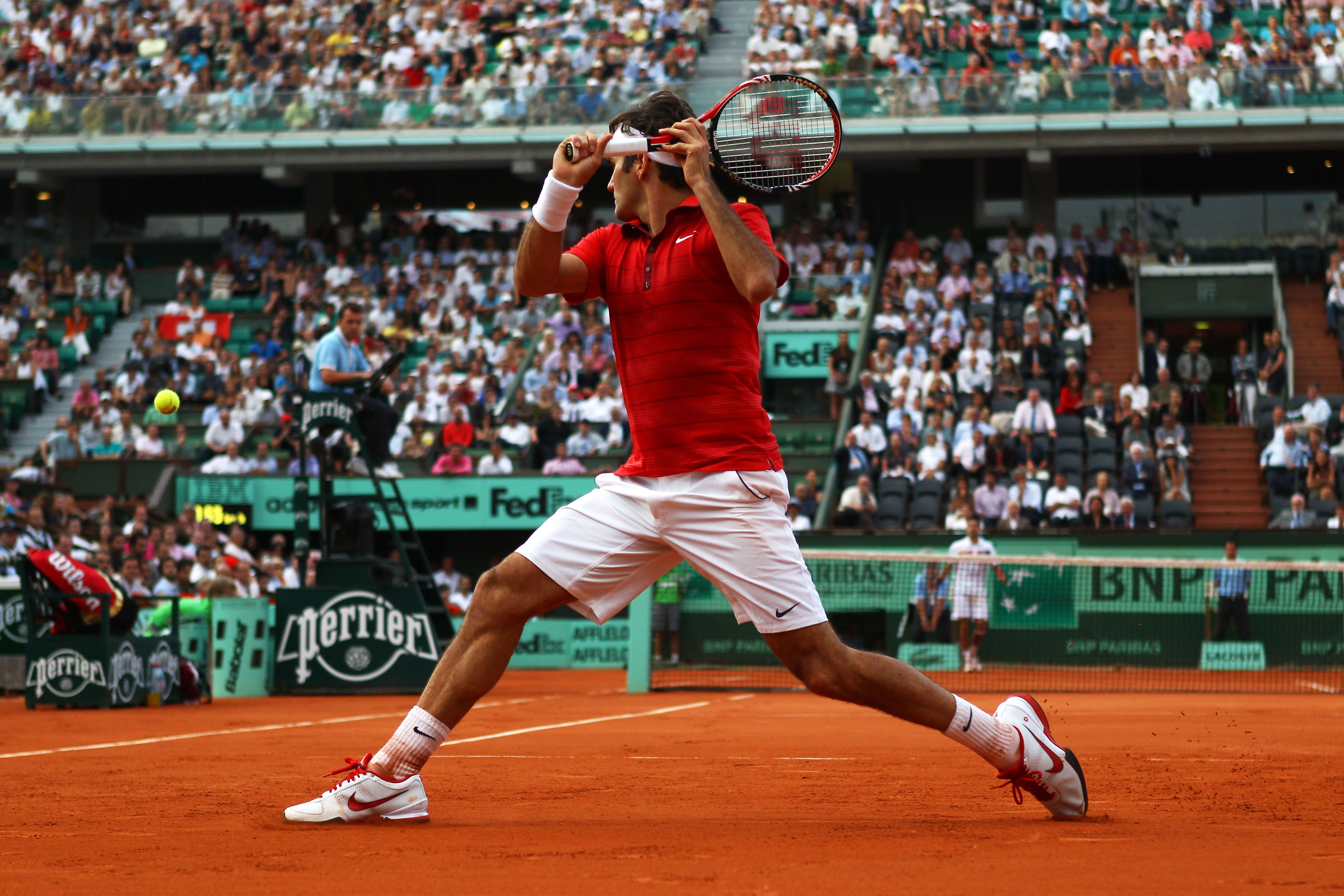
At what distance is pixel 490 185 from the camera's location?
30.8 metres

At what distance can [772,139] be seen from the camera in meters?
4.84

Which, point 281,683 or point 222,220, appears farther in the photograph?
point 222,220

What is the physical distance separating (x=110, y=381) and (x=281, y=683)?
1380 centimetres

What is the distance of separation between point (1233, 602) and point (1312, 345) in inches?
362

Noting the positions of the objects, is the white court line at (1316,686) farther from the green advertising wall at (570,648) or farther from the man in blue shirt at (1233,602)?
the green advertising wall at (570,648)

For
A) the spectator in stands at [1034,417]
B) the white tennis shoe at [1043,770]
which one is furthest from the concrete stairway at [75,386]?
the white tennis shoe at [1043,770]

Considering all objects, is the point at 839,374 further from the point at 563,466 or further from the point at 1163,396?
the point at 1163,396

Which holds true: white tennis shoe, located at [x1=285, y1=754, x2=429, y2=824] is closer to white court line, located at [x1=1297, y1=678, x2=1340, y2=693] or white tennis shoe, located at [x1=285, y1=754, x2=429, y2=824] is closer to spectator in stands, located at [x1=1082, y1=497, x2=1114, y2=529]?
white court line, located at [x1=1297, y1=678, x2=1340, y2=693]

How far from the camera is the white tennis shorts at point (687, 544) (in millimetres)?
4367

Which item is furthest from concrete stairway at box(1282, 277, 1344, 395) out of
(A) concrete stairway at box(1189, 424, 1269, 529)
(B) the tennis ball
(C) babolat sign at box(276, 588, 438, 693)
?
(B) the tennis ball

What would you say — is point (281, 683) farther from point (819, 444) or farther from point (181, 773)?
point (819, 444)

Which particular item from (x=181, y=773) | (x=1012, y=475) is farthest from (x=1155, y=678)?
(x=181, y=773)

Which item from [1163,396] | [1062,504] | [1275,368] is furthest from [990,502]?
[1275,368]

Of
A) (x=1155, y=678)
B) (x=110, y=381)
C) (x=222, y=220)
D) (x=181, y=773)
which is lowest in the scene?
(x=1155, y=678)
